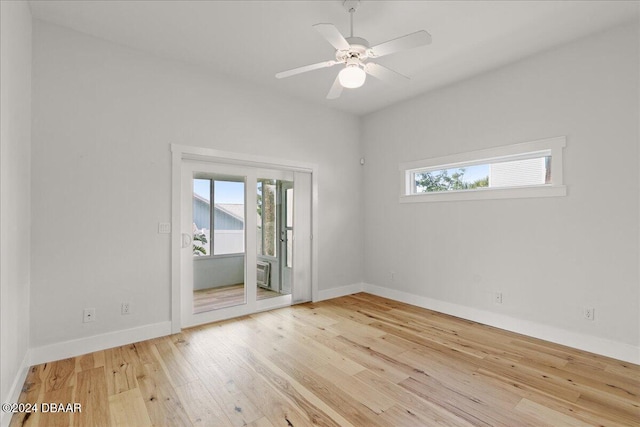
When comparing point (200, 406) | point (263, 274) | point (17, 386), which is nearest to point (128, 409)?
point (200, 406)

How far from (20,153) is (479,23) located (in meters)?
3.93

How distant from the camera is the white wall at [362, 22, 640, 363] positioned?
109 inches

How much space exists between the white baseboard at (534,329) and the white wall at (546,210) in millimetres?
30

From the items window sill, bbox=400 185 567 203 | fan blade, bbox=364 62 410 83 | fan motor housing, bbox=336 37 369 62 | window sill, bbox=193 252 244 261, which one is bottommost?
window sill, bbox=193 252 244 261

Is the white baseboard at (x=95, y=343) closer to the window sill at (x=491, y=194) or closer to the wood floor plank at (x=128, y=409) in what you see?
the wood floor plank at (x=128, y=409)

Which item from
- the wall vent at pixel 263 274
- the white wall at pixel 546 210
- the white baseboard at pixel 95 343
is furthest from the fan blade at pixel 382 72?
the white baseboard at pixel 95 343

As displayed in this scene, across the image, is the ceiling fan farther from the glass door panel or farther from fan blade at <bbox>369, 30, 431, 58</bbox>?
the glass door panel

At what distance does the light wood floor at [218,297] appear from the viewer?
3.63 meters

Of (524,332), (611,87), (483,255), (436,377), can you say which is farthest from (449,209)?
(436,377)

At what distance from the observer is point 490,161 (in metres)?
3.70

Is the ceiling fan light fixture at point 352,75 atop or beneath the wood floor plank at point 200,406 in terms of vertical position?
atop

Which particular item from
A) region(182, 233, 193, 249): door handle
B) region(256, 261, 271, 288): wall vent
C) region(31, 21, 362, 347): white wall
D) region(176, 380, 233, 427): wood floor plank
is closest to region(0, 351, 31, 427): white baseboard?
region(31, 21, 362, 347): white wall

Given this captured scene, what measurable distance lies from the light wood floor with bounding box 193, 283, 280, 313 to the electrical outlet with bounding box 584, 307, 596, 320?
3572mm

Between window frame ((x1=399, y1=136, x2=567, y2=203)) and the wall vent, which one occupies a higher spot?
window frame ((x1=399, y1=136, x2=567, y2=203))
